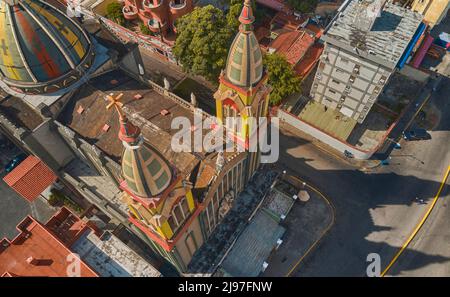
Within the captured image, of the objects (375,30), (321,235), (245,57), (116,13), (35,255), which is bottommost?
(35,255)

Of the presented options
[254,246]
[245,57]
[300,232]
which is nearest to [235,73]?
[245,57]

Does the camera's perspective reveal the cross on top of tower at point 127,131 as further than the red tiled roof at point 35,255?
No

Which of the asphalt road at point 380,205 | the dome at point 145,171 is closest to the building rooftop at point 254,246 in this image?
the asphalt road at point 380,205

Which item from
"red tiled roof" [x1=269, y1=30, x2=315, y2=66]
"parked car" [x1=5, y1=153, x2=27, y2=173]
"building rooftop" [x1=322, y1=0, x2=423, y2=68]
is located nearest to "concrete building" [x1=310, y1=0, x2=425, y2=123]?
"building rooftop" [x1=322, y1=0, x2=423, y2=68]

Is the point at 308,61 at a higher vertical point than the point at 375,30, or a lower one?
lower

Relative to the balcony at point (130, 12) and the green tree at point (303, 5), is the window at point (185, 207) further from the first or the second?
the green tree at point (303, 5)

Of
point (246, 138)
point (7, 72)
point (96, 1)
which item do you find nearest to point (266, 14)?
point (96, 1)

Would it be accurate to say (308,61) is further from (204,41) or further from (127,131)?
(127,131)
